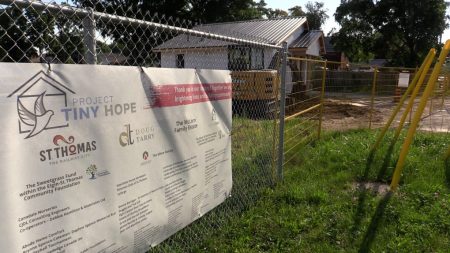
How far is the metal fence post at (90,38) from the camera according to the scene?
2.03 metres

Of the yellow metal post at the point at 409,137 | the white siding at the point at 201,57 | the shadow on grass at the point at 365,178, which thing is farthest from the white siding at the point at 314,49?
the yellow metal post at the point at 409,137

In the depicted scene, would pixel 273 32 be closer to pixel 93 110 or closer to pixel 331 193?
pixel 331 193

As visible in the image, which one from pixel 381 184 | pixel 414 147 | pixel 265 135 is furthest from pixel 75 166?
pixel 414 147

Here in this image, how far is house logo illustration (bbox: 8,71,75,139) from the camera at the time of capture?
1633mm

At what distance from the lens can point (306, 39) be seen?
2352 cm

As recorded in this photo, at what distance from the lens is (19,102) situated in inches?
63.7

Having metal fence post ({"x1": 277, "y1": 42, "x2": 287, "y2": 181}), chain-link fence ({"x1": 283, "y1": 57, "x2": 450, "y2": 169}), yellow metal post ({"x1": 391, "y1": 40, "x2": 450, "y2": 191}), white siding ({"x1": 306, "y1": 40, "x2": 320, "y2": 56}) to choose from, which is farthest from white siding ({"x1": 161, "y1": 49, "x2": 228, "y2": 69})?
white siding ({"x1": 306, "y1": 40, "x2": 320, "y2": 56})

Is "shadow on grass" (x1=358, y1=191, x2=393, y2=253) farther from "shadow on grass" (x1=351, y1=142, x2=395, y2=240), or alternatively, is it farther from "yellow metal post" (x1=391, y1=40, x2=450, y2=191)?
"yellow metal post" (x1=391, y1=40, x2=450, y2=191)

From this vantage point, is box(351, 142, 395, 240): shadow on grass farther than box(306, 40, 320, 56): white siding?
No

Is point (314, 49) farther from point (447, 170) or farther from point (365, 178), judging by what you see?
point (365, 178)

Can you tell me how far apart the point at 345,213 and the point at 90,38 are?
3432 millimetres

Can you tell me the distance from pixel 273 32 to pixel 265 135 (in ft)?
54.0

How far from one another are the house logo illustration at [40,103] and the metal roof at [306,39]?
21481mm

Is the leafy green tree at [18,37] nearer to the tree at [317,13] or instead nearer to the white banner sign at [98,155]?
the white banner sign at [98,155]
